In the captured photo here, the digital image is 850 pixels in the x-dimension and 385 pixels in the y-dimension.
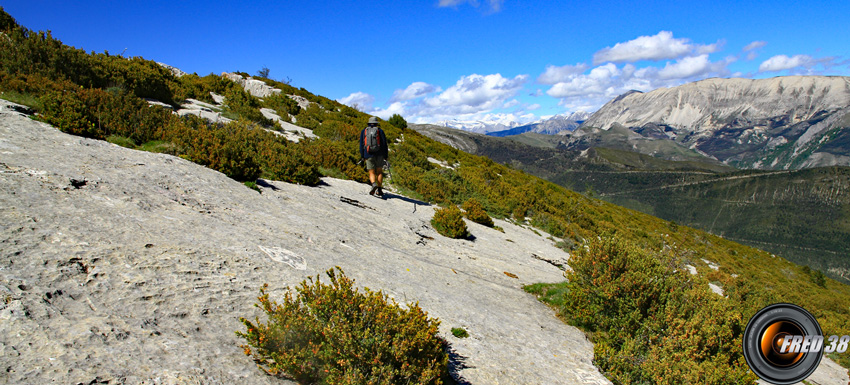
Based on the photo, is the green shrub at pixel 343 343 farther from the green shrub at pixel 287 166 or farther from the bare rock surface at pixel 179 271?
the green shrub at pixel 287 166

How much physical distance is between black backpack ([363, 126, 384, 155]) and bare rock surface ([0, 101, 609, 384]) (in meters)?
2.99

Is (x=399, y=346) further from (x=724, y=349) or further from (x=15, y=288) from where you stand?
(x=724, y=349)

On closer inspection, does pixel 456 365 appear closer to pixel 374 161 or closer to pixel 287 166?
pixel 287 166

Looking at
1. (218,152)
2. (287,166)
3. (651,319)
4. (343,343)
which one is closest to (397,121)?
(287,166)

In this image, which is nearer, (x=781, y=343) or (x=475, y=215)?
(x=781, y=343)

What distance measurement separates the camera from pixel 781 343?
4523 mm

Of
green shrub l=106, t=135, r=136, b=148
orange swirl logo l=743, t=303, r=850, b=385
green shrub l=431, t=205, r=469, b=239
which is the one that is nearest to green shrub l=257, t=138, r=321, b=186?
green shrub l=106, t=135, r=136, b=148

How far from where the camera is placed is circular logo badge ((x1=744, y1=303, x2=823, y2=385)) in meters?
4.27

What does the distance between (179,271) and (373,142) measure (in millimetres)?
8221

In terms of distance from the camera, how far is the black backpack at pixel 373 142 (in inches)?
470

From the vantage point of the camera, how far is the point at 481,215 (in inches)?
553

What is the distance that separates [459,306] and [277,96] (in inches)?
1000

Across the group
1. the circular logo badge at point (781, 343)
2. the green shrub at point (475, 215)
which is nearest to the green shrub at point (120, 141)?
the green shrub at point (475, 215)

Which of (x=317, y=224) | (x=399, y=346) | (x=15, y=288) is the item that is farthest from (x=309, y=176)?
(x=399, y=346)
